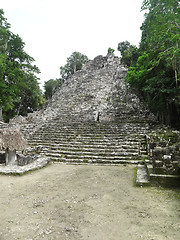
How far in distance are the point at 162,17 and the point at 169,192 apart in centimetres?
826

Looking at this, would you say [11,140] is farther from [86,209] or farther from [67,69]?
[67,69]

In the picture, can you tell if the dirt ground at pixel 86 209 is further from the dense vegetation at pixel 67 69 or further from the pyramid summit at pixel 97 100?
the dense vegetation at pixel 67 69

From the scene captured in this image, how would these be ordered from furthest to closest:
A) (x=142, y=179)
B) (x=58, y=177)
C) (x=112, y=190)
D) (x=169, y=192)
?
(x=58, y=177), (x=142, y=179), (x=112, y=190), (x=169, y=192)

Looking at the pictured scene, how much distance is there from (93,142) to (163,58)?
594cm

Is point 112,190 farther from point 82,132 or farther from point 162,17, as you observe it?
point 162,17

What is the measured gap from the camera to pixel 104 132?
1005cm

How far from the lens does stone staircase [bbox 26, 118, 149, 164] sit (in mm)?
7328

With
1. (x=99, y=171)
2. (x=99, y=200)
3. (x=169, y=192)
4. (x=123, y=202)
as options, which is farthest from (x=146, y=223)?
(x=99, y=171)


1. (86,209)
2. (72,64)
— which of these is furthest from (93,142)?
(72,64)

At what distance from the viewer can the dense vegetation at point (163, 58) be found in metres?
7.50

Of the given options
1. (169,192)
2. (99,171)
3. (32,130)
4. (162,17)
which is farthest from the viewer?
(32,130)

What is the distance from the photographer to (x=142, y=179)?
452 centimetres

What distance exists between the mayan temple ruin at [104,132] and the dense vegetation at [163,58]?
175cm

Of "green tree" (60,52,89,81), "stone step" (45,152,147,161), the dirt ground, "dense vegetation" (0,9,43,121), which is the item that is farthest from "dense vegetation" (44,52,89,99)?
the dirt ground
